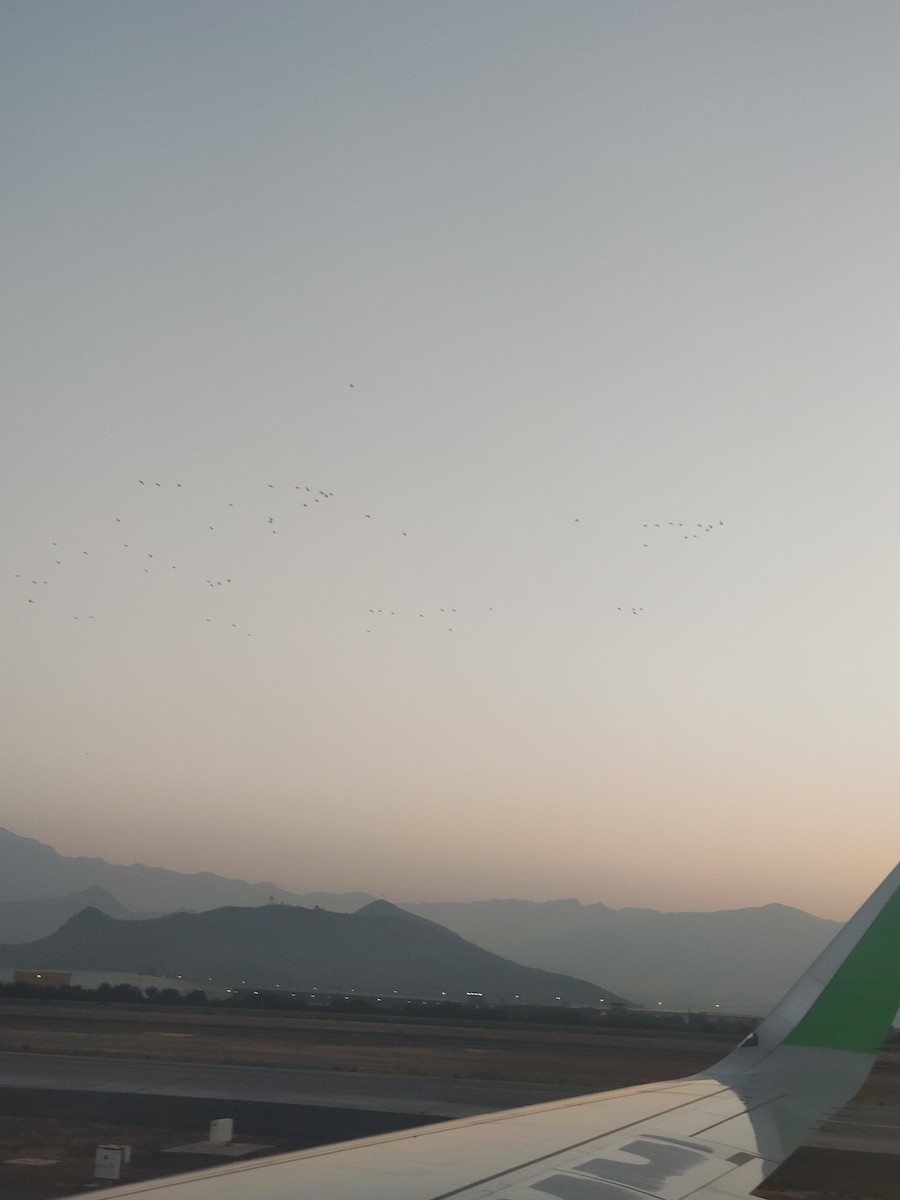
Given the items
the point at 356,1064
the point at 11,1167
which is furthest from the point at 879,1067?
the point at 11,1167

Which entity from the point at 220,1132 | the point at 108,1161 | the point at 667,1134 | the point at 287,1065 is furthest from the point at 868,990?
the point at 287,1065

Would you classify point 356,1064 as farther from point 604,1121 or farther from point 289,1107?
point 604,1121

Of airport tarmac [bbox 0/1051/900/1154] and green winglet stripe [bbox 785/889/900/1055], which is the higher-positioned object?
green winglet stripe [bbox 785/889/900/1055]

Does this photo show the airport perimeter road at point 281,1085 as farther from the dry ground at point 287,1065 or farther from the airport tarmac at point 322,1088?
the dry ground at point 287,1065

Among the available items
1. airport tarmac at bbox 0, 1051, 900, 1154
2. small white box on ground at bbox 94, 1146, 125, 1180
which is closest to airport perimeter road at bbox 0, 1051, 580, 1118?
airport tarmac at bbox 0, 1051, 900, 1154

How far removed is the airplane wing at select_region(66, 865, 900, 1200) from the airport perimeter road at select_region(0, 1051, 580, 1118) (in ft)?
46.6

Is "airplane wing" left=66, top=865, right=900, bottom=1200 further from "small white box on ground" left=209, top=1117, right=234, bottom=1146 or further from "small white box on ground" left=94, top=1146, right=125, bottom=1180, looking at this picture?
"small white box on ground" left=209, top=1117, right=234, bottom=1146

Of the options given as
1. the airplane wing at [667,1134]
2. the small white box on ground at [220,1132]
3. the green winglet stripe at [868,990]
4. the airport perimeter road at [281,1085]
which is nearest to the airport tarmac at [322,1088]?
the airport perimeter road at [281,1085]

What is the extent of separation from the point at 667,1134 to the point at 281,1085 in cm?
1988

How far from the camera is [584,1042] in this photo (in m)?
39.3

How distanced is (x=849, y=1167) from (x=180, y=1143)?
9.76 meters

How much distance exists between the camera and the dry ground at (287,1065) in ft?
48.8

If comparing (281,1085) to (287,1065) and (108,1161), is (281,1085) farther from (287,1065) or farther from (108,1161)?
(108,1161)

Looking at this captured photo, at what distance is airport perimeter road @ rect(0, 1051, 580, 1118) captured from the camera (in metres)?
21.7
